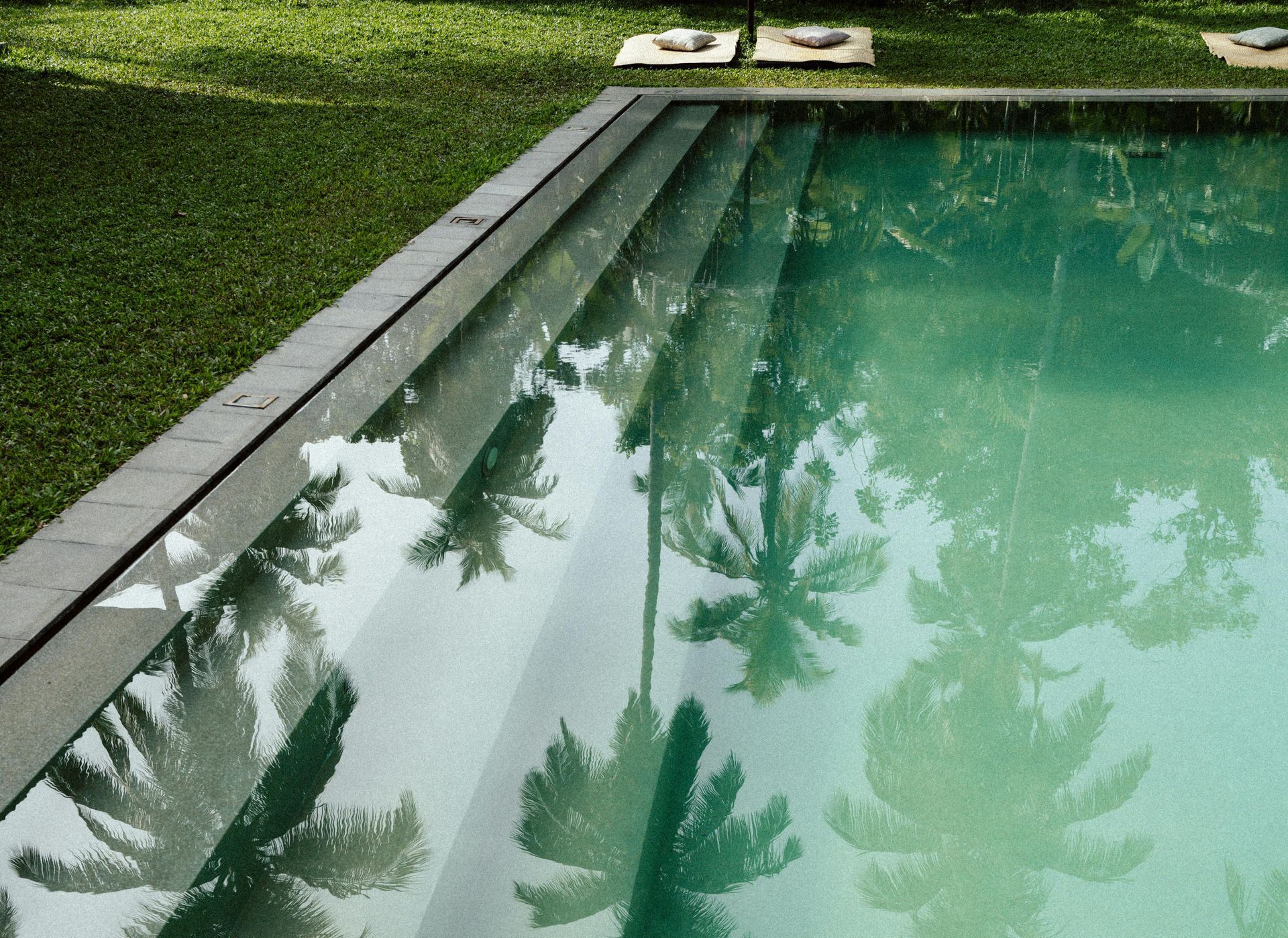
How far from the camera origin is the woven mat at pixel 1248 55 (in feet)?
35.8

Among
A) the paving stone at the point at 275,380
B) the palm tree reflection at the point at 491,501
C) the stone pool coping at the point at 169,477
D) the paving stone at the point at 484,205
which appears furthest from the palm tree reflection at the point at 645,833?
the paving stone at the point at 484,205

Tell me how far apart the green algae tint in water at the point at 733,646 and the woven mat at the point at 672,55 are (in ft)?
20.5

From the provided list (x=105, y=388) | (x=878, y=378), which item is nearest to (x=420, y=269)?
(x=105, y=388)

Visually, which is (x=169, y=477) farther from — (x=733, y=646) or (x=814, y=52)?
(x=814, y=52)

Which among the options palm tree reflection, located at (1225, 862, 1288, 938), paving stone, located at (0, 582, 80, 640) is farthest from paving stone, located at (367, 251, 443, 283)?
palm tree reflection, located at (1225, 862, 1288, 938)

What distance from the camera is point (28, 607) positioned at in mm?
3178

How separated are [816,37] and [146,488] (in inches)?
393

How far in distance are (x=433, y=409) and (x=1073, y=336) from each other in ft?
11.0

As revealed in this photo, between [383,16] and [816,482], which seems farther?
[383,16]

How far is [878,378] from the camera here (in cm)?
511

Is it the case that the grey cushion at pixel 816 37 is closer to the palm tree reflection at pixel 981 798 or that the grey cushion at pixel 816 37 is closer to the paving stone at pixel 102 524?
the palm tree reflection at pixel 981 798

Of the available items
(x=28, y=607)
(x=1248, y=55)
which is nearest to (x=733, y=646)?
(x=28, y=607)

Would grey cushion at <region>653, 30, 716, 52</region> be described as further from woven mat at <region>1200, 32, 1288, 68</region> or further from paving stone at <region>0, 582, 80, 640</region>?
paving stone at <region>0, 582, 80, 640</region>

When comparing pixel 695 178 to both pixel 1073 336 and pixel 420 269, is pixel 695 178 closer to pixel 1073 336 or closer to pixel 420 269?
pixel 420 269
